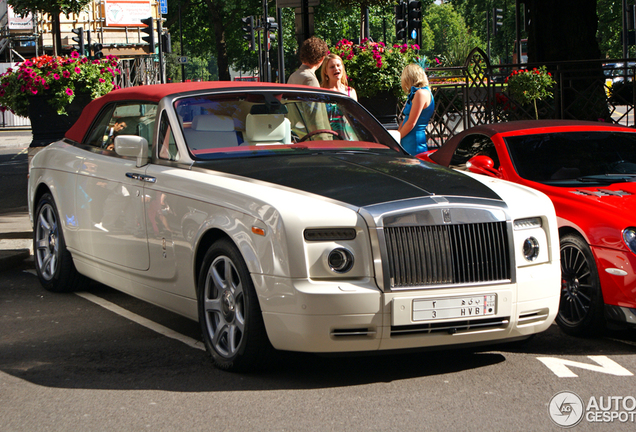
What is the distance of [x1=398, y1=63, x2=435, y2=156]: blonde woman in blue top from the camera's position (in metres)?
8.79

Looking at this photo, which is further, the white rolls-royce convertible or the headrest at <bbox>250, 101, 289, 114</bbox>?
the headrest at <bbox>250, 101, 289, 114</bbox>

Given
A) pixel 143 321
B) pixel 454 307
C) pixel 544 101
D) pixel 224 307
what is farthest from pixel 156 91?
pixel 544 101

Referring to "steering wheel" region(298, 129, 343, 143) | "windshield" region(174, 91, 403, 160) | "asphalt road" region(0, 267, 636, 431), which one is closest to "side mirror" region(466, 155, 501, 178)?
"windshield" region(174, 91, 403, 160)

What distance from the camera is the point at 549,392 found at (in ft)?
14.2

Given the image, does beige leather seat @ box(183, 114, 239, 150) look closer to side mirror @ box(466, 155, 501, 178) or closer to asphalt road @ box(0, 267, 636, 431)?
asphalt road @ box(0, 267, 636, 431)

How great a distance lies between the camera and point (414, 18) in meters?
22.0

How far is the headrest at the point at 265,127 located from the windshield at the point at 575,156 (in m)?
1.92

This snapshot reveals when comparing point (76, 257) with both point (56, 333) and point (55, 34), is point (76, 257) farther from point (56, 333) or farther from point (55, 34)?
point (55, 34)

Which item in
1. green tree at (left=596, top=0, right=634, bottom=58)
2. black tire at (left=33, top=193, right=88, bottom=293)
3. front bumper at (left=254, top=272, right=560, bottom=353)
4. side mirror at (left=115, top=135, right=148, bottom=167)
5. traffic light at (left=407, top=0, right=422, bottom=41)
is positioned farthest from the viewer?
green tree at (left=596, top=0, right=634, bottom=58)

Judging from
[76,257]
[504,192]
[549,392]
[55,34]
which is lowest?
[549,392]

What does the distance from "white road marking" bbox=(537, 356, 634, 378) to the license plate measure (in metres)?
0.63

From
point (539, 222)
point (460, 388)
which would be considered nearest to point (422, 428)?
point (460, 388)

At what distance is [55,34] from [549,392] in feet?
41.6

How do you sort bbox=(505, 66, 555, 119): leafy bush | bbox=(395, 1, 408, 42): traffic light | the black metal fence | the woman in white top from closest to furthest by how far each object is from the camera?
the woman in white top < bbox=(505, 66, 555, 119): leafy bush < the black metal fence < bbox=(395, 1, 408, 42): traffic light
